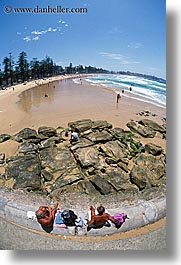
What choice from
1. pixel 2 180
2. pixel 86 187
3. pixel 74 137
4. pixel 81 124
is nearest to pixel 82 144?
pixel 74 137

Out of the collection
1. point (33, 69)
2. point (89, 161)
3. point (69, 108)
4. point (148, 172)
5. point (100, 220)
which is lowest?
point (100, 220)

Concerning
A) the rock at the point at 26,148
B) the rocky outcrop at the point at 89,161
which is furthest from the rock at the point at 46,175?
the rock at the point at 26,148

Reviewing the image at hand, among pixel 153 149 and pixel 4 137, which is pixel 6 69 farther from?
pixel 153 149

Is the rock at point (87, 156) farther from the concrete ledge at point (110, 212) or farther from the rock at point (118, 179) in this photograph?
the concrete ledge at point (110, 212)

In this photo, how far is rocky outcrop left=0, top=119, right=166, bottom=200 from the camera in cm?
286

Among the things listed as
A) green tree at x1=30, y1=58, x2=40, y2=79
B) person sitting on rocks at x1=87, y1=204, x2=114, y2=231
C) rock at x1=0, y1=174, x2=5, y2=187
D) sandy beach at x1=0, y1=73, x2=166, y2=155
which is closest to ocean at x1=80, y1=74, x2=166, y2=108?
sandy beach at x1=0, y1=73, x2=166, y2=155

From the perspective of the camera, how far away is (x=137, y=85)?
2.98m

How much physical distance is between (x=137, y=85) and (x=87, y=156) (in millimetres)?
838

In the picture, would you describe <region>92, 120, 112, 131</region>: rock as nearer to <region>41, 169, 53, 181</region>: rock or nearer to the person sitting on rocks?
<region>41, 169, 53, 181</region>: rock

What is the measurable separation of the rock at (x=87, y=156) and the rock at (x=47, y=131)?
29cm

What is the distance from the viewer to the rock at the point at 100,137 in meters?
3.02

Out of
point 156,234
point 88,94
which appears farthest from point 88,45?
point 156,234

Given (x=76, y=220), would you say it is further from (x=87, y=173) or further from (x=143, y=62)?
(x=143, y=62)

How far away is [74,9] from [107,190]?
1.62m
